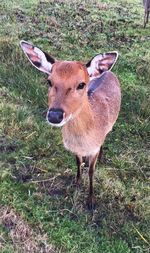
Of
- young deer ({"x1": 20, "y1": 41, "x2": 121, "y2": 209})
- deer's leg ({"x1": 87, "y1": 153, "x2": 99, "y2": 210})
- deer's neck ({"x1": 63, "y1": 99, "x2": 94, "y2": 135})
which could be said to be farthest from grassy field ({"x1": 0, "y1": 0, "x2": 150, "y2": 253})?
deer's neck ({"x1": 63, "y1": 99, "x2": 94, "y2": 135})

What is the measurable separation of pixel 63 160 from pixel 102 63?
146cm

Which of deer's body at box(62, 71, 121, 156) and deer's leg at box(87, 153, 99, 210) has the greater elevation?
deer's body at box(62, 71, 121, 156)

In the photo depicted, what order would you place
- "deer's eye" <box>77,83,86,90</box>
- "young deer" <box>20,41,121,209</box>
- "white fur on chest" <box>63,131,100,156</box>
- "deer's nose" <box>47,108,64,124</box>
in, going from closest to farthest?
"deer's nose" <box>47,108,64,124</box> < "young deer" <box>20,41,121,209</box> < "deer's eye" <box>77,83,86,90</box> < "white fur on chest" <box>63,131,100,156</box>

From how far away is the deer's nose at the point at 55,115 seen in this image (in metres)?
3.28

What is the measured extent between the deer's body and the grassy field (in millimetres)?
554

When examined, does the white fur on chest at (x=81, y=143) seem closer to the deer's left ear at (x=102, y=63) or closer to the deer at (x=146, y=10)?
the deer's left ear at (x=102, y=63)

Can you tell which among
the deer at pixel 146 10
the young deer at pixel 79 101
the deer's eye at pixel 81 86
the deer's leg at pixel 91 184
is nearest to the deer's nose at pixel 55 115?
the young deer at pixel 79 101

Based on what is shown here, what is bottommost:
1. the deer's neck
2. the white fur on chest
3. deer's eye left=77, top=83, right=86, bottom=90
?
the white fur on chest

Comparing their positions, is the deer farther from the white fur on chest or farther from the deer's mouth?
the deer's mouth

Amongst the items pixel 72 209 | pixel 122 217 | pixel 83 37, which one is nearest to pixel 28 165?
pixel 72 209

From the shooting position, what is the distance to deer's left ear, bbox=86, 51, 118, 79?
3721 millimetres

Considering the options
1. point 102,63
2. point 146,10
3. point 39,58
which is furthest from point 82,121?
point 146,10

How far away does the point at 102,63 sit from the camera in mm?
3740

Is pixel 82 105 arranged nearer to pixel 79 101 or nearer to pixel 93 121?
pixel 79 101
